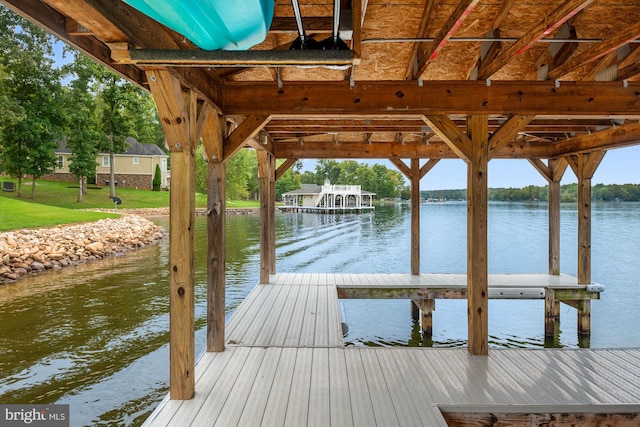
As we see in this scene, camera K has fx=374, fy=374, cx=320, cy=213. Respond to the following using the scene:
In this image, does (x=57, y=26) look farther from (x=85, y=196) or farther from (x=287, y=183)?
(x=287, y=183)

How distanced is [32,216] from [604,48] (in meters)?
18.3

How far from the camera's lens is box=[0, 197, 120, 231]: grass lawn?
13305mm

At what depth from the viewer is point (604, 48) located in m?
2.96

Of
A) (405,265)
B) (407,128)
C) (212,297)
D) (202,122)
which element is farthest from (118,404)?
(405,265)

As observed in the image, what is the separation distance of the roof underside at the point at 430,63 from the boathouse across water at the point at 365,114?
0.05 ft

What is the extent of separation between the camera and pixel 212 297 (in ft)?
13.1

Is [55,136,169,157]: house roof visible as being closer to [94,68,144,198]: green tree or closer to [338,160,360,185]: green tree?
[94,68,144,198]: green tree

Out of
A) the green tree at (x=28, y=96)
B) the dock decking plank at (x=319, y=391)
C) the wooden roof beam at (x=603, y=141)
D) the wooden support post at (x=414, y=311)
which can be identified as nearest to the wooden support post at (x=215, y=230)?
the dock decking plank at (x=319, y=391)

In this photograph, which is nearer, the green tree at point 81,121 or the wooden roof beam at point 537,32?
the wooden roof beam at point 537,32

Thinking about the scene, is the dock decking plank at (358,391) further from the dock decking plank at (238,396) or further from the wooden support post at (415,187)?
the wooden support post at (415,187)

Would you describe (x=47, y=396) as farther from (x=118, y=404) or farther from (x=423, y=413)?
(x=423, y=413)

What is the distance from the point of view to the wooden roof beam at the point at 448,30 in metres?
2.37

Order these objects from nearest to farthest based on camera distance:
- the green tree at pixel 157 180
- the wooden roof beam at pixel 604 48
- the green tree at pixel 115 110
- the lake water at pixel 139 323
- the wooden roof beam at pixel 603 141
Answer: the wooden roof beam at pixel 604 48
the lake water at pixel 139 323
the wooden roof beam at pixel 603 141
the green tree at pixel 115 110
the green tree at pixel 157 180

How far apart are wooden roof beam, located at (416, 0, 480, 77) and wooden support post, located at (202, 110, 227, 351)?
82.7 inches
